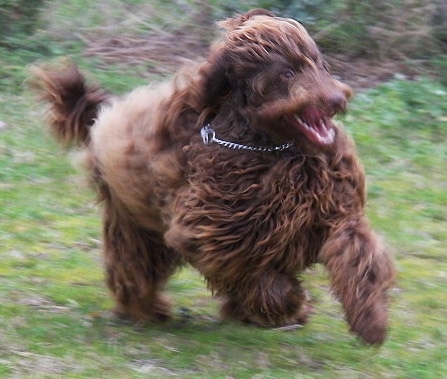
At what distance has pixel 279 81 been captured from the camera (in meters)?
4.37

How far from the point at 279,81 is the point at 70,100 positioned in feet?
5.22

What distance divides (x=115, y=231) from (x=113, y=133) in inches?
21.9

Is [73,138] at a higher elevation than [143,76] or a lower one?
higher

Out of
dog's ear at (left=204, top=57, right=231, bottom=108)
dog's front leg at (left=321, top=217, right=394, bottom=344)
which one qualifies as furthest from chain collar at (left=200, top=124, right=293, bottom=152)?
dog's front leg at (left=321, top=217, right=394, bottom=344)

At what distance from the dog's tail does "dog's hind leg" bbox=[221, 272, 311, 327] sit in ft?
4.02

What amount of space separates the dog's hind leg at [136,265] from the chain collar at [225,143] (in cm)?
77

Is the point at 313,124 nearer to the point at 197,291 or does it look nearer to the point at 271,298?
the point at 271,298

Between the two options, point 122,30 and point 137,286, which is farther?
point 122,30

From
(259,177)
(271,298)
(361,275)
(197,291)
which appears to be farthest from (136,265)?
(361,275)

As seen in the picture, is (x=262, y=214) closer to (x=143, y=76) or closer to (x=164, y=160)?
(x=164, y=160)

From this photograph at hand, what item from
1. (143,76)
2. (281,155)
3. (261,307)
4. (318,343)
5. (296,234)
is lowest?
(143,76)

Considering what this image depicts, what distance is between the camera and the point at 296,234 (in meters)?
4.58

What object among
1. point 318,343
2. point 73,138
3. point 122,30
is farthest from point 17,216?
point 122,30

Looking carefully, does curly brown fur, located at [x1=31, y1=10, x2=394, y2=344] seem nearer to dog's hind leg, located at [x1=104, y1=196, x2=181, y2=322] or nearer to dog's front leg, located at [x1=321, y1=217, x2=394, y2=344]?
dog's front leg, located at [x1=321, y1=217, x2=394, y2=344]
